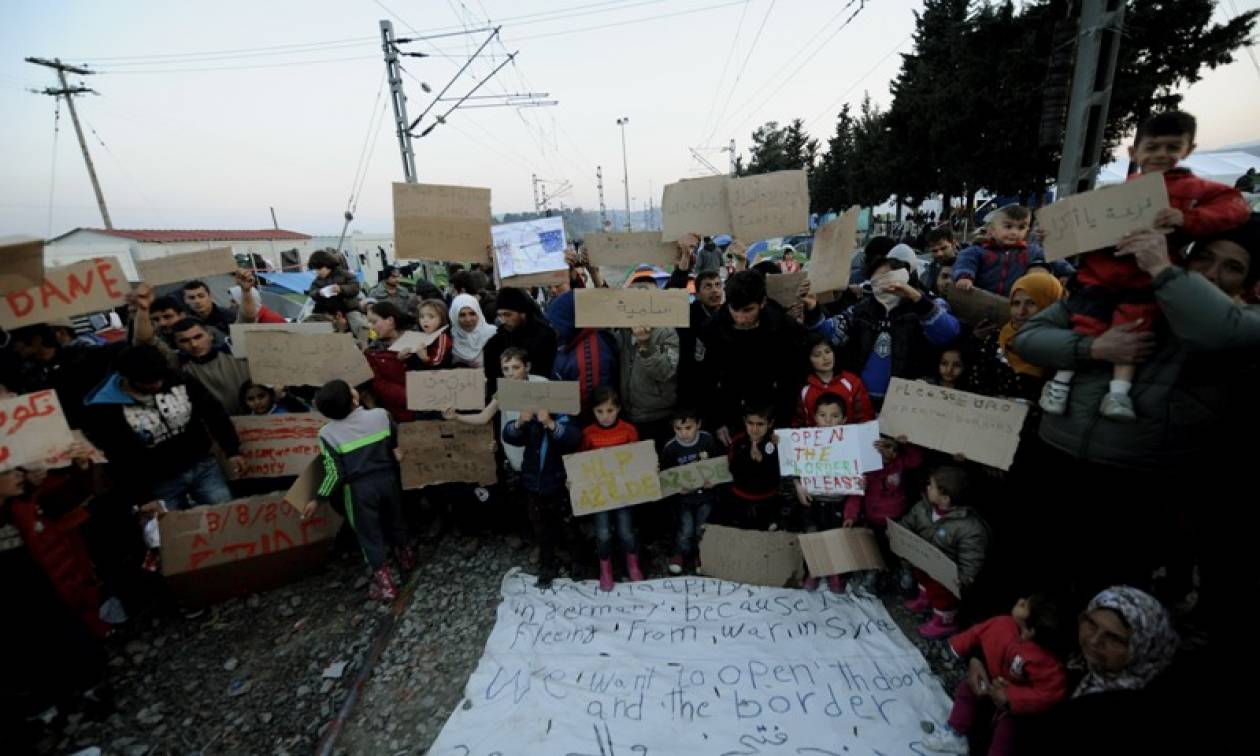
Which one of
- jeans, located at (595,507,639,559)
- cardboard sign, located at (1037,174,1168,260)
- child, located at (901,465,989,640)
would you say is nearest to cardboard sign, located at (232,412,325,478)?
jeans, located at (595,507,639,559)

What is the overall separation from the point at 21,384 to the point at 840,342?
547 cm

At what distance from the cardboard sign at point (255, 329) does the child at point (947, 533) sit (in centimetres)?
449

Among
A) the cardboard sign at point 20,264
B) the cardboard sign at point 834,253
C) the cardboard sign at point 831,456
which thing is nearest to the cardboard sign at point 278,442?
the cardboard sign at point 20,264

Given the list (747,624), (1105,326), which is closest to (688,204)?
(1105,326)

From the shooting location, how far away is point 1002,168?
2133cm

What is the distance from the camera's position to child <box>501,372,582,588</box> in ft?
11.9

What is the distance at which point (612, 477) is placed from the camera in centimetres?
362

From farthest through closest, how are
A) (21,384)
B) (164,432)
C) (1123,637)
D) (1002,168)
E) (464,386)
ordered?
(1002,168) < (464,386) < (164,432) < (21,384) < (1123,637)

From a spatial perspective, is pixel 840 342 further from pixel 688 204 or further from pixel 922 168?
pixel 922 168

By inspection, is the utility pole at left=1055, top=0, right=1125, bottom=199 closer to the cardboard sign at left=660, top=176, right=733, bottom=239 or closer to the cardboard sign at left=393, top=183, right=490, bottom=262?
the cardboard sign at left=660, top=176, right=733, bottom=239

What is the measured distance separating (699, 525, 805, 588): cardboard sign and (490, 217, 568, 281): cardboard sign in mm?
2368

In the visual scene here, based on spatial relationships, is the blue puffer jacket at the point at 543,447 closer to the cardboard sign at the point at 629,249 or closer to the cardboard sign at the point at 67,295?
the cardboard sign at the point at 629,249

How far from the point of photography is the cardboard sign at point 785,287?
13.0 feet

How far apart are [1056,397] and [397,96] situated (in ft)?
48.3
